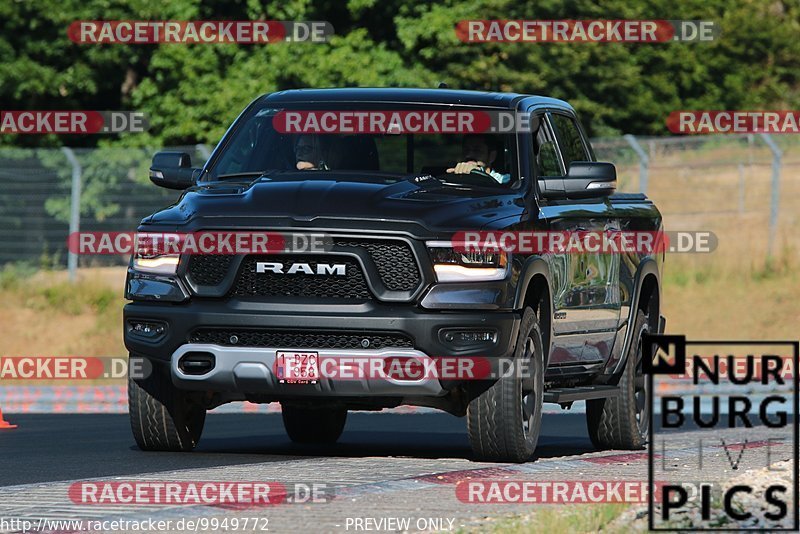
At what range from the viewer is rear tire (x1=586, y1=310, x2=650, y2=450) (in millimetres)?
13273

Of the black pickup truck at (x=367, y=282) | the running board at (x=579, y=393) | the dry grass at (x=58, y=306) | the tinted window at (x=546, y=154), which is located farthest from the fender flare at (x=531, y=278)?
the dry grass at (x=58, y=306)

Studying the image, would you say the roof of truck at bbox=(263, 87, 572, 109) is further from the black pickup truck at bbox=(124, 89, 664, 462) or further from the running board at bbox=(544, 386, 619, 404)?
the running board at bbox=(544, 386, 619, 404)

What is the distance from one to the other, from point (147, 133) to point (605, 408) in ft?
85.6

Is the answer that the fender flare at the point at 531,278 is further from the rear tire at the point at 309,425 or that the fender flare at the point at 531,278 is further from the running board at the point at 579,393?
the rear tire at the point at 309,425

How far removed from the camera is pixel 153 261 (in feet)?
35.8

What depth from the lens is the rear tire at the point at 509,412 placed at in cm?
1068

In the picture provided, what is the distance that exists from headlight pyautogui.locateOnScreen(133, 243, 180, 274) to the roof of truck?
6.24ft

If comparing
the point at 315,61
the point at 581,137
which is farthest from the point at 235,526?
the point at 315,61

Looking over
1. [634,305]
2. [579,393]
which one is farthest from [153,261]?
[634,305]

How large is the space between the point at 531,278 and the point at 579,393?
124 centimetres

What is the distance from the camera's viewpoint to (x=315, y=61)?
3675cm

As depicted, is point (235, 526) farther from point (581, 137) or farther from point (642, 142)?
point (642, 142)

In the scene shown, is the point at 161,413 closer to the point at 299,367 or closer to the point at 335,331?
the point at 299,367

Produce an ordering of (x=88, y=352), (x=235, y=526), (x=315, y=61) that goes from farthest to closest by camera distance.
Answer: (x=315, y=61) < (x=88, y=352) < (x=235, y=526)
